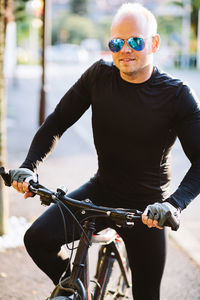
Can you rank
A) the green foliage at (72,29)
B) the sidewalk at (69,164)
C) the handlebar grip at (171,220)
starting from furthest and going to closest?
the green foliage at (72,29) → the sidewalk at (69,164) → the handlebar grip at (171,220)

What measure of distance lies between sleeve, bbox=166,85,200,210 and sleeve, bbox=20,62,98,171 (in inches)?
22.5

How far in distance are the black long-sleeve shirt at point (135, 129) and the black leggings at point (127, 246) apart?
19 centimetres

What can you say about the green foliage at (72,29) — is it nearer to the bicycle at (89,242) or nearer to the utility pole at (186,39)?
the utility pole at (186,39)

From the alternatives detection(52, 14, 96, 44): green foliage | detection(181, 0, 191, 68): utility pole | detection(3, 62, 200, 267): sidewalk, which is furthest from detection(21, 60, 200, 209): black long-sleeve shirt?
detection(52, 14, 96, 44): green foliage

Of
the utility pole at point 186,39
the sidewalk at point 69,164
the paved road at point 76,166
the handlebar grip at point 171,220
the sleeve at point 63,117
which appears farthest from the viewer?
the utility pole at point 186,39

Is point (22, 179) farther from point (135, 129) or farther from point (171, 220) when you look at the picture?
point (171, 220)

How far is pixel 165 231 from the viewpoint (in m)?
2.89

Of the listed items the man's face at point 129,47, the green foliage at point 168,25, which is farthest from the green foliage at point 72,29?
the man's face at point 129,47

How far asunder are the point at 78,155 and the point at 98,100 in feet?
22.8

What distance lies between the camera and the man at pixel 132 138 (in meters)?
2.70

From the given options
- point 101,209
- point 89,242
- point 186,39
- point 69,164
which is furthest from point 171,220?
point 186,39

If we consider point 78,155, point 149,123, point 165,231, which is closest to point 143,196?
point 165,231

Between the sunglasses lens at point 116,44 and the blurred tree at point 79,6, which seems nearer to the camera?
the sunglasses lens at point 116,44

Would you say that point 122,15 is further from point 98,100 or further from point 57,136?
point 57,136
